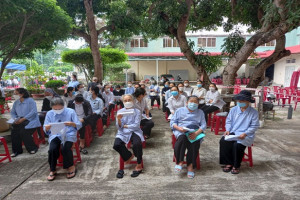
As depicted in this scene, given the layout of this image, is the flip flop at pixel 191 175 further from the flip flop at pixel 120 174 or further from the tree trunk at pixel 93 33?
the tree trunk at pixel 93 33

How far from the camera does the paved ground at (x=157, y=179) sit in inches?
117

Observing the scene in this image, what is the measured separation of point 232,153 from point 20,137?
4.21m

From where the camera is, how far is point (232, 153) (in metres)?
3.65

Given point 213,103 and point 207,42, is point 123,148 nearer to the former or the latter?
point 213,103

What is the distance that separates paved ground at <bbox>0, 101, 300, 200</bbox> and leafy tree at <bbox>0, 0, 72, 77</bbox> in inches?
117

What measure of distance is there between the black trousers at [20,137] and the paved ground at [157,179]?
0.16 m

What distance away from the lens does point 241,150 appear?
11.5ft

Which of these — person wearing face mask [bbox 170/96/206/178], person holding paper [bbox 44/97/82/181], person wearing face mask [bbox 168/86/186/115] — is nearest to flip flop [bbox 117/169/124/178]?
person holding paper [bbox 44/97/82/181]

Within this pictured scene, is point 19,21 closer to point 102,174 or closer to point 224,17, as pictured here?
point 102,174

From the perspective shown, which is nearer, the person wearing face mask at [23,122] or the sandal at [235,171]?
the sandal at [235,171]

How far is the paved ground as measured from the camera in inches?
117

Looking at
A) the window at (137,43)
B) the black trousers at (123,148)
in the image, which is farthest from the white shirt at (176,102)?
the window at (137,43)

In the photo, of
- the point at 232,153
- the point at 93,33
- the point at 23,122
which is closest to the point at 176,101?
the point at 232,153

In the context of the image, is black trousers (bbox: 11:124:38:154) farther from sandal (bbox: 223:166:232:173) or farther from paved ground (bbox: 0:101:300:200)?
sandal (bbox: 223:166:232:173)
